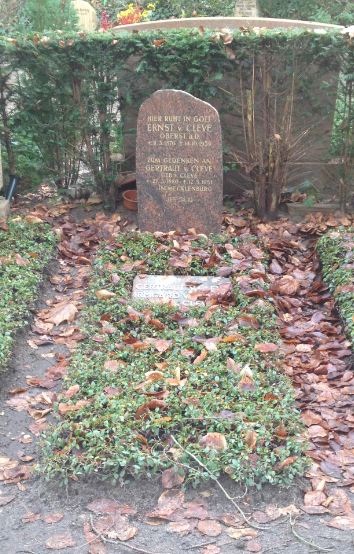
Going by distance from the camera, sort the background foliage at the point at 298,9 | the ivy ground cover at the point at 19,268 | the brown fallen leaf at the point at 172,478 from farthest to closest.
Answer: the background foliage at the point at 298,9, the ivy ground cover at the point at 19,268, the brown fallen leaf at the point at 172,478

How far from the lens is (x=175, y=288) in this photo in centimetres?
509

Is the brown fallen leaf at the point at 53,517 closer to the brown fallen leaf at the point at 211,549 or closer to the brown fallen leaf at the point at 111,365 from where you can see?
the brown fallen leaf at the point at 211,549

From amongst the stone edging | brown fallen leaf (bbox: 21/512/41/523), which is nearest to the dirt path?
brown fallen leaf (bbox: 21/512/41/523)

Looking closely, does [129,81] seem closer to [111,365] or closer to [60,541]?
[111,365]

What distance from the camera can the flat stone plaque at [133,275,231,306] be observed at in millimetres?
4922

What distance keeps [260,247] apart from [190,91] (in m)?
1.68

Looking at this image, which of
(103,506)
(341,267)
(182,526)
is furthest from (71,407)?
(341,267)

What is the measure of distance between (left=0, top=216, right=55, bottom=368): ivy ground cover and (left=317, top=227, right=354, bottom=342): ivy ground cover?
216 cm

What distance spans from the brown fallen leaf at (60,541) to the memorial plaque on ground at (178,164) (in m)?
3.61

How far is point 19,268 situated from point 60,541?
106 inches

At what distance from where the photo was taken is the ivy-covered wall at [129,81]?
624 centimetres

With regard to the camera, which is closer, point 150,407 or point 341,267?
point 150,407

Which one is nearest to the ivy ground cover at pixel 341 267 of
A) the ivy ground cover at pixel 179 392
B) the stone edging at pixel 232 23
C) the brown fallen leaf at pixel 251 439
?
the ivy ground cover at pixel 179 392

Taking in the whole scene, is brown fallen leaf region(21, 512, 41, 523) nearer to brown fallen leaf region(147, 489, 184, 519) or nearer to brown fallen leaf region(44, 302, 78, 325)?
brown fallen leaf region(147, 489, 184, 519)
